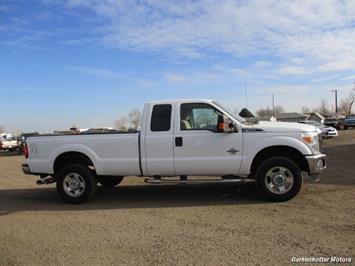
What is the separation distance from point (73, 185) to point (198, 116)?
3.03m

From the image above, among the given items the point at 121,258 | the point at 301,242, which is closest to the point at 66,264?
the point at 121,258

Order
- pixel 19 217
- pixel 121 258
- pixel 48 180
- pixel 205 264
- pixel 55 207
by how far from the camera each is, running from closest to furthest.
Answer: pixel 205 264 < pixel 121 258 < pixel 19 217 < pixel 55 207 < pixel 48 180

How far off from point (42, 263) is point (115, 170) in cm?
388

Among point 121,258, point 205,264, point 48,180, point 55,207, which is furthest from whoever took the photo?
point 48,180

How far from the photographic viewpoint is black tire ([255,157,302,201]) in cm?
855

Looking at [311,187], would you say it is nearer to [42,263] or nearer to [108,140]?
[108,140]

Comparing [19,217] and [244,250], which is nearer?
[244,250]

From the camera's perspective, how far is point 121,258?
5.62 meters

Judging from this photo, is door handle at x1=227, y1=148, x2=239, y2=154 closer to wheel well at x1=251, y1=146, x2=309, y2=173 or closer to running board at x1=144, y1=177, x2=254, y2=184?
wheel well at x1=251, y1=146, x2=309, y2=173

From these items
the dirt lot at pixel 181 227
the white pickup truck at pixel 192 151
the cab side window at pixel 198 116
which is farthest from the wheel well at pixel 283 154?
the cab side window at pixel 198 116

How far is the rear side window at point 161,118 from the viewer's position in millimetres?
9125

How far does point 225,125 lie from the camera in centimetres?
877

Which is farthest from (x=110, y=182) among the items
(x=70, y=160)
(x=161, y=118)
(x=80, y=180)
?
(x=161, y=118)

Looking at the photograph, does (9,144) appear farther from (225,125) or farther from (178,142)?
(225,125)
